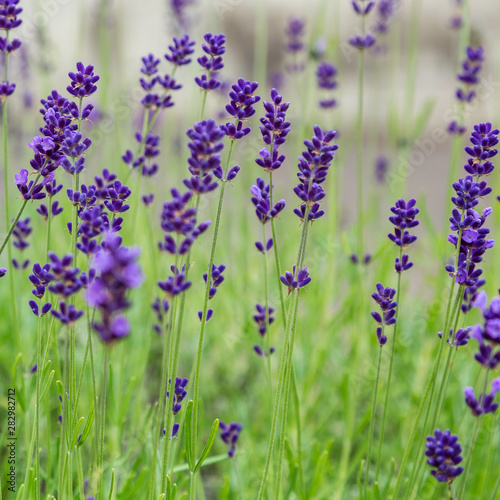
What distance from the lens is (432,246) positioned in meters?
2.74

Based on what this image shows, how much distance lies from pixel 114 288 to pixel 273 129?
540mm

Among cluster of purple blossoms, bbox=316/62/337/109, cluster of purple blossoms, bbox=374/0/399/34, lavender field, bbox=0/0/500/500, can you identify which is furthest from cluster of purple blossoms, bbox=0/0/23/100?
cluster of purple blossoms, bbox=374/0/399/34

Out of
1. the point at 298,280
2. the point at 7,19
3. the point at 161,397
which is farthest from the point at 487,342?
the point at 7,19

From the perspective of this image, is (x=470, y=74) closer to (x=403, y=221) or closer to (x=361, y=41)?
(x=361, y=41)

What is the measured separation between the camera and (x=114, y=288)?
0.68 m

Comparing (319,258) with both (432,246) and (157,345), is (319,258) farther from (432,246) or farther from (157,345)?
(157,345)

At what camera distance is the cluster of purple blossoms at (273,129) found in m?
1.11

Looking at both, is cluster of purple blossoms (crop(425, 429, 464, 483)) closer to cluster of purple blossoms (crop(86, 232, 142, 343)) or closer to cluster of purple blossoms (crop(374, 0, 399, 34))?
cluster of purple blossoms (crop(86, 232, 142, 343))

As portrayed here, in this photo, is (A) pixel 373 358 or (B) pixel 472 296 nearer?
(B) pixel 472 296

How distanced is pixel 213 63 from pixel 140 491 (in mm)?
925

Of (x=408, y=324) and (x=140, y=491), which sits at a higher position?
(x=408, y=324)

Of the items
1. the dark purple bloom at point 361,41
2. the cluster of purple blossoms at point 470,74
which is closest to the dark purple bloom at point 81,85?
the dark purple bloom at point 361,41

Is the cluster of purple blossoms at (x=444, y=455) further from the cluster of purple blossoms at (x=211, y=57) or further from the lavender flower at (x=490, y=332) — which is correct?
the cluster of purple blossoms at (x=211, y=57)

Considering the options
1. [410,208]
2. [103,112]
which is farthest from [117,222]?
[103,112]
